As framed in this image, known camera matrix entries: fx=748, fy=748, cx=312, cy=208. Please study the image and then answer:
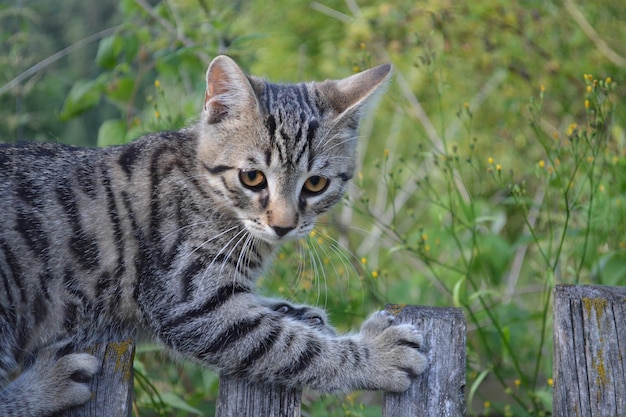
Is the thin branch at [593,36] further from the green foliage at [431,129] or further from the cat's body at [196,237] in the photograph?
the cat's body at [196,237]

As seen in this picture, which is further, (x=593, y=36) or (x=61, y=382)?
(x=593, y=36)

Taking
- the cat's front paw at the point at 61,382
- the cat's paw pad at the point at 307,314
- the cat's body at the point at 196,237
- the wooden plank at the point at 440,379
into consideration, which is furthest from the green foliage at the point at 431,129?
the wooden plank at the point at 440,379

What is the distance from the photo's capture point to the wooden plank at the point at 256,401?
6.84 ft

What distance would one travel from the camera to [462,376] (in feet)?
6.77

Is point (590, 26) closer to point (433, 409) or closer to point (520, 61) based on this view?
point (520, 61)

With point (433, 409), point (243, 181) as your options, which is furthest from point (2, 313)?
point (433, 409)

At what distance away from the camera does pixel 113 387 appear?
208 centimetres

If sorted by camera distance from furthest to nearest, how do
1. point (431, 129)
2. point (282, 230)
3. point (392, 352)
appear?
point (431, 129), point (282, 230), point (392, 352)

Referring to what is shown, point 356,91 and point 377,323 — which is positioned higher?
point 356,91

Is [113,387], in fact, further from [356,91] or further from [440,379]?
→ [356,91]

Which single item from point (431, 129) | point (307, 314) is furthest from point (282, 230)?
point (431, 129)

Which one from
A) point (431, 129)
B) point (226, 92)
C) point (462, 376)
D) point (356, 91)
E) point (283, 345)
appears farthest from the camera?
point (431, 129)

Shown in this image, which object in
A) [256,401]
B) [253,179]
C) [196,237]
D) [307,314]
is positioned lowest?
[256,401]

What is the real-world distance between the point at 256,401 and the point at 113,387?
15.7 inches
